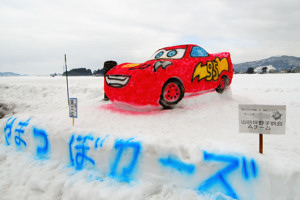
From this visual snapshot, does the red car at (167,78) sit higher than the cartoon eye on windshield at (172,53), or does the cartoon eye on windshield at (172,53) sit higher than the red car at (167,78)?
the cartoon eye on windshield at (172,53)

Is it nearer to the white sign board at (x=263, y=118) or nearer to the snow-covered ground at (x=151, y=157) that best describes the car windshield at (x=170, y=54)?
the snow-covered ground at (x=151, y=157)

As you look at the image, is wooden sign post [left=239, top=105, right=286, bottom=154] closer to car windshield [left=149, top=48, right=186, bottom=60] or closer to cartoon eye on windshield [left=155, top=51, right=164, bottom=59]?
car windshield [left=149, top=48, right=186, bottom=60]

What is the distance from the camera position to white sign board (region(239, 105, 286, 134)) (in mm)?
2318

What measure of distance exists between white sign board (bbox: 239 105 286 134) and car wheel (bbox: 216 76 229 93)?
3092 millimetres

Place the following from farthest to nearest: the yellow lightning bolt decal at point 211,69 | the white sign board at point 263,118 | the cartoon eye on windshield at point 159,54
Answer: the cartoon eye on windshield at point 159,54 → the yellow lightning bolt decal at point 211,69 → the white sign board at point 263,118

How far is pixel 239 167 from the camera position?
2.36m

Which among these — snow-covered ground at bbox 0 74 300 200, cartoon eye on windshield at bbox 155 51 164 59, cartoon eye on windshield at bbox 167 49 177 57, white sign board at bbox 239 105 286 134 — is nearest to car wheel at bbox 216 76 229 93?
snow-covered ground at bbox 0 74 300 200

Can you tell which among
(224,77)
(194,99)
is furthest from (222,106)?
(224,77)

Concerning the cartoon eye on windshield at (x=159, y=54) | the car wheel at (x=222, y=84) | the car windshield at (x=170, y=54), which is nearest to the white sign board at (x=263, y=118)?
the car windshield at (x=170, y=54)

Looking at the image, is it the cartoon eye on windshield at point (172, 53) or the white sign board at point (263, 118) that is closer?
the white sign board at point (263, 118)

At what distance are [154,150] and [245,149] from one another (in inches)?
47.6

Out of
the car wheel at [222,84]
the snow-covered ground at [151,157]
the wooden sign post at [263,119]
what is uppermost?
the car wheel at [222,84]

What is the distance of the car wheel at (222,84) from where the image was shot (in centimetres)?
544

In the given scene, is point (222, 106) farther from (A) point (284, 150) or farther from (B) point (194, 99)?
(A) point (284, 150)
